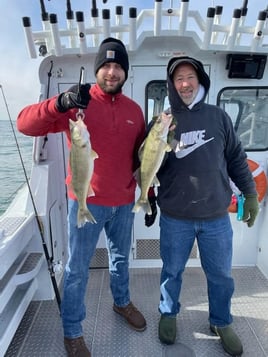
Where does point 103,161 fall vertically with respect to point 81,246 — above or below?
above

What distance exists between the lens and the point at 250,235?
3.82 metres

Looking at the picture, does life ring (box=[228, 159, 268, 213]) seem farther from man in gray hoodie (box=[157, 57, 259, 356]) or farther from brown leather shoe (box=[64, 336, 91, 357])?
brown leather shoe (box=[64, 336, 91, 357])

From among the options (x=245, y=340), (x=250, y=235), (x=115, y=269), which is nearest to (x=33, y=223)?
(x=115, y=269)

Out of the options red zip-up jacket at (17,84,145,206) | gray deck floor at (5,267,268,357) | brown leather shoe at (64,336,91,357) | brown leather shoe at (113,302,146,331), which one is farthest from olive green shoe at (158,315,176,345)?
red zip-up jacket at (17,84,145,206)

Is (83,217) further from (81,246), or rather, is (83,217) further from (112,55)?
(112,55)

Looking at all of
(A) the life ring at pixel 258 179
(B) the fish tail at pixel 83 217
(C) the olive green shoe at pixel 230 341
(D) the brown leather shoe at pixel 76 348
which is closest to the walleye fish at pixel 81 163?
(B) the fish tail at pixel 83 217

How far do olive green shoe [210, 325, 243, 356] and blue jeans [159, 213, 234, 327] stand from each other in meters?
0.05

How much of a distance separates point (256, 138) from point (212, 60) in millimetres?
1079

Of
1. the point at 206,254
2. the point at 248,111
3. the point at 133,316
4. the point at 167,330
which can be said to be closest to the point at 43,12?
the point at 248,111

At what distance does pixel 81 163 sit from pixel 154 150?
50 cm

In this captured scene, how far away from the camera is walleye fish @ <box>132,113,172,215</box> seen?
76.8 inches

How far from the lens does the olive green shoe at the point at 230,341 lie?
2.51 meters

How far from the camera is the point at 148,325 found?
9.52ft

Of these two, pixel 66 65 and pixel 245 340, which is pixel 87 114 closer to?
pixel 66 65
